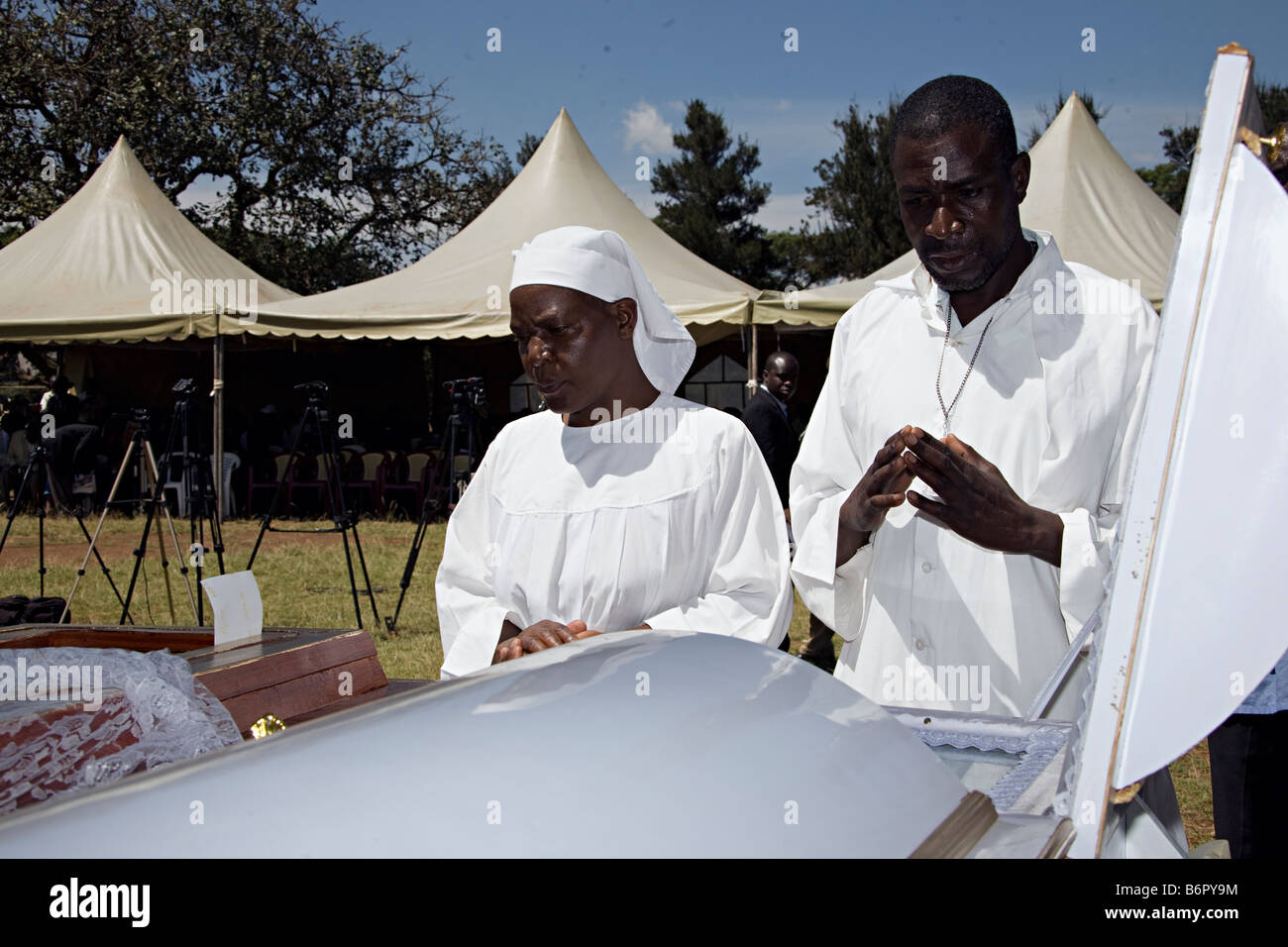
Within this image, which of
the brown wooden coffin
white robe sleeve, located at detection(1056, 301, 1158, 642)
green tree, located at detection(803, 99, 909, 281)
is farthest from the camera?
green tree, located at detection(803, 99, 909, 281)

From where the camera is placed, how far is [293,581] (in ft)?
32.7

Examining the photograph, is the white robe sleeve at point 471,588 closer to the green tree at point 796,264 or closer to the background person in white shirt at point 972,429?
the background person in white shirt at point 972,429

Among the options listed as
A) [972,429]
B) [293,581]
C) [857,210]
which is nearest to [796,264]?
[857,210]

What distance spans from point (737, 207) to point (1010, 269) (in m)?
38.9

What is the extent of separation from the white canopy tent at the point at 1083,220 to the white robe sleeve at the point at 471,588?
9178 millimetres

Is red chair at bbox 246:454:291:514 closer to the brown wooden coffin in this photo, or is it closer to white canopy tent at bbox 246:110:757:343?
white canopy tent at bbox 246:110:757:343

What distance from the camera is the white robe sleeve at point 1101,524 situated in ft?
5.68

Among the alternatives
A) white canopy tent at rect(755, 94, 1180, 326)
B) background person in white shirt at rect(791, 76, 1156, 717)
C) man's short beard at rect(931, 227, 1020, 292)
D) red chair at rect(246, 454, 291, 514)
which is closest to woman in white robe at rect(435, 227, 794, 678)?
background person in white shirt at rect(791, 76, 1156, 717)

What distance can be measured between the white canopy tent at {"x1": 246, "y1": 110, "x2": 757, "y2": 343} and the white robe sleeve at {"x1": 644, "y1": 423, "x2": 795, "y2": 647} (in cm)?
911

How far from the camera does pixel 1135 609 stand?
836 mm

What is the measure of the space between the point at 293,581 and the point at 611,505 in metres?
8.59

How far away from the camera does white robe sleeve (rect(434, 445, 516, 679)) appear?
1.95 m

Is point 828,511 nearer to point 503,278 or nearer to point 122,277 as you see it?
point 503,278

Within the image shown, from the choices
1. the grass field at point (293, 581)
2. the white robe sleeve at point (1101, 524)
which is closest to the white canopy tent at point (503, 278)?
the grass field at point (293, 581)
